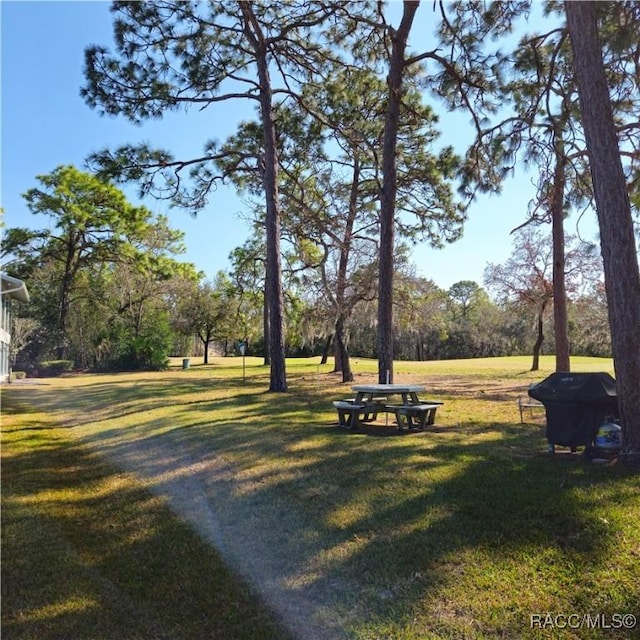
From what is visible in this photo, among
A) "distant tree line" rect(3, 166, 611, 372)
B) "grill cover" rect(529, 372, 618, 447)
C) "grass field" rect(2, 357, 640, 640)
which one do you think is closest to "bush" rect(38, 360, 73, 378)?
"distant tree line" rect(3, 166, 611, 372)

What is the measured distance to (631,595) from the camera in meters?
2.91

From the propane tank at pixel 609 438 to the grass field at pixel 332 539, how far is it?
0.25 metres

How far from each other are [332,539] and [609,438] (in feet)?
11.3

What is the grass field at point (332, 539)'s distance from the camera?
284cm

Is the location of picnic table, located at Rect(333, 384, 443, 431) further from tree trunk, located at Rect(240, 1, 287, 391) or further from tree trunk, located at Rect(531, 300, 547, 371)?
tree trunk, located at Rect(531, 300, 547, 371)

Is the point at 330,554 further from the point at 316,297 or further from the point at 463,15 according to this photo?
the point at 316,297

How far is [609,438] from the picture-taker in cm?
554

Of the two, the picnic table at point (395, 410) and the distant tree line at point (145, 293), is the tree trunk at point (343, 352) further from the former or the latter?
the picnic table at point (395, 410)

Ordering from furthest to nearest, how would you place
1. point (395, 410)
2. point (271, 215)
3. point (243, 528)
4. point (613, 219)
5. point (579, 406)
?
point (271, 215)
point (395, 410)
point (579, 406)
point (613, 219)
point (243, 528)

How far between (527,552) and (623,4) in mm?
7024

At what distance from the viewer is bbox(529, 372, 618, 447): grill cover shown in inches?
222

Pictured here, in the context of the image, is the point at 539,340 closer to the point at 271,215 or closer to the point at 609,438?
the point at 271,215

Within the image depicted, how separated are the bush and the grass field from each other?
21.3 meters

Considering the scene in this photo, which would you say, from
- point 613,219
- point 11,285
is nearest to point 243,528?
point 613,219
